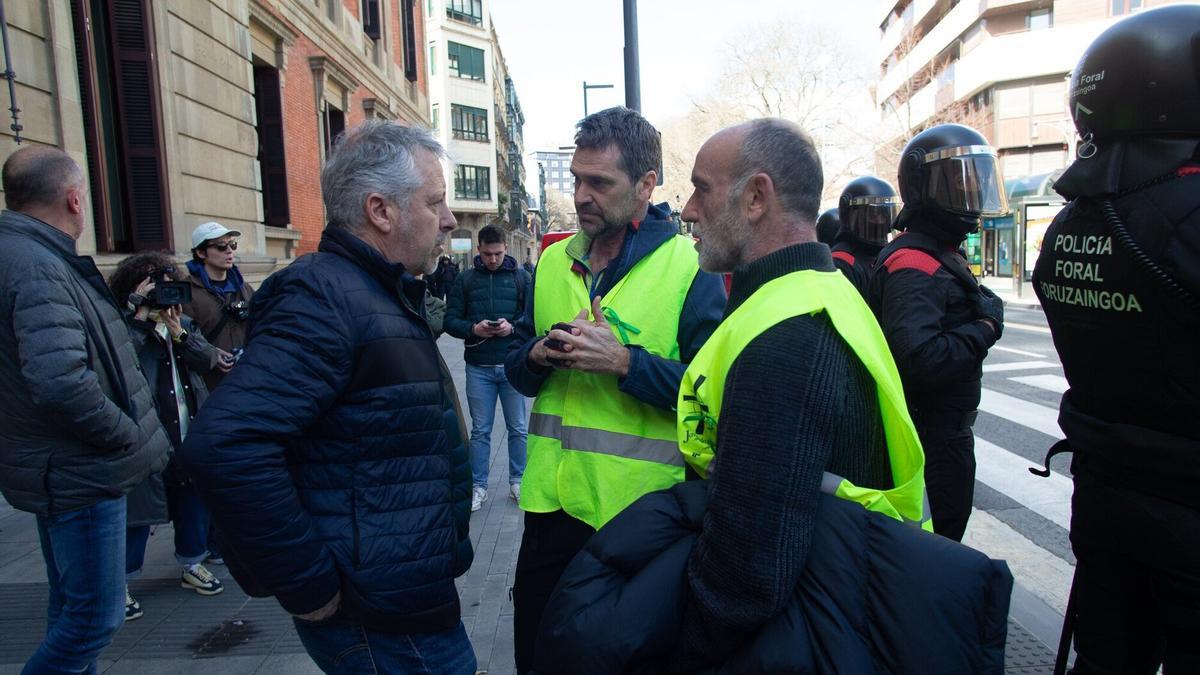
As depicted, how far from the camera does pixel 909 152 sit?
11.0 ft

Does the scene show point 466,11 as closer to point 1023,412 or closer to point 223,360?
point 1023,412

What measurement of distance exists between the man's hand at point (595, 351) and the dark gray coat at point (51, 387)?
5.60ft

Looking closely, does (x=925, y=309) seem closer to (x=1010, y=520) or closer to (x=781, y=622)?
(x=781, y=622)

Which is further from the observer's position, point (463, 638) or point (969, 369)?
point (969, 369)

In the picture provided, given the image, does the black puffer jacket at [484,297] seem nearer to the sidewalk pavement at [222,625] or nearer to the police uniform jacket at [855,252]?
the sidewalk pavement at [222,625]

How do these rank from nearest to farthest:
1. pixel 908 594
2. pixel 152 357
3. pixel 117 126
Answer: pixel 908 594 → pixel 152 357 → pixel 117 126

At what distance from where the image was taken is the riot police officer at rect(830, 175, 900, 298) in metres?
4.51

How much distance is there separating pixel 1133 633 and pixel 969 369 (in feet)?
3.65

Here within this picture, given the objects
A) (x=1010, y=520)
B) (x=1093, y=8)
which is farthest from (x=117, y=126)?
(x=1093, y=8)

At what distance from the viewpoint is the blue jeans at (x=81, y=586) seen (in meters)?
2.56

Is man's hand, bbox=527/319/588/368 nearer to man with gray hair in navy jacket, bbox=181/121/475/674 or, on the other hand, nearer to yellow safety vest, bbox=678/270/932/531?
man with gray hair in navy jacket, bbox=181/121/475/674

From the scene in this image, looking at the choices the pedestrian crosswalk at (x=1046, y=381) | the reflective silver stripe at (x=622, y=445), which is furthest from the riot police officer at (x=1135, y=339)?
the pedestrian crosswalk at (x=1046, y=381)

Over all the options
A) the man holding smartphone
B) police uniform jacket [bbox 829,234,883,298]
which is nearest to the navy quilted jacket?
police uniform jacket [bbox 829,234,883,298]

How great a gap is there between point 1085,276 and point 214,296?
457 cm
